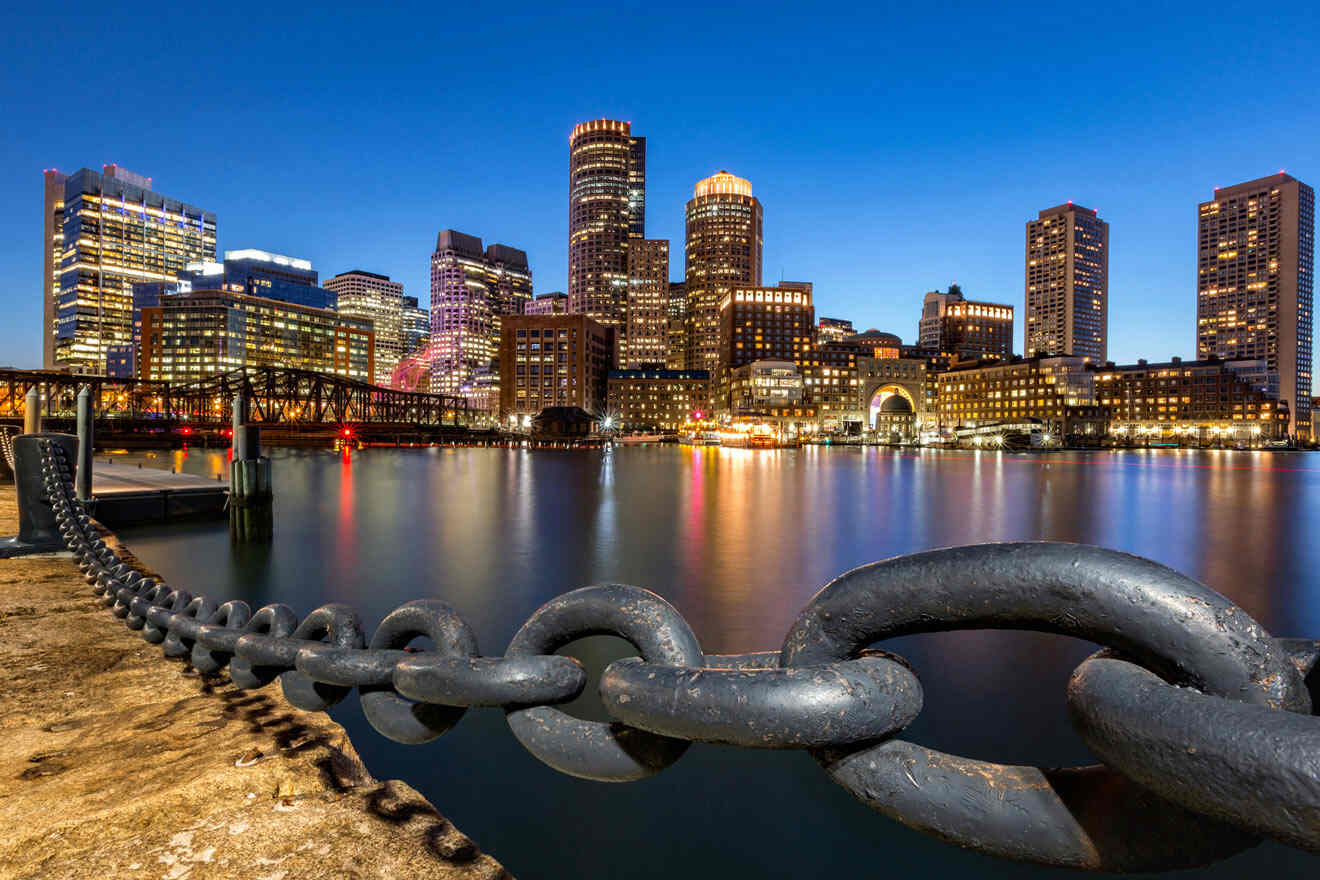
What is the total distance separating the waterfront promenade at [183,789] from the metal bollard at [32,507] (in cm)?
440

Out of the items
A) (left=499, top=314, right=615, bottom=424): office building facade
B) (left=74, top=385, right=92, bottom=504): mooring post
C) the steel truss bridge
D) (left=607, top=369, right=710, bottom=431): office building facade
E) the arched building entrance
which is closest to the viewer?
(left=74, top=385, right=92, bottom=504): mooring post

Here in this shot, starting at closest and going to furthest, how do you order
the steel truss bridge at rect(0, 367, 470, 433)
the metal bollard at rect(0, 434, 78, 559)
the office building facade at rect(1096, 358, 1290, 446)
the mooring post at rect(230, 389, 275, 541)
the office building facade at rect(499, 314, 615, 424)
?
the metal bollard at rect(0, 434, 78, 559), the mooring post at rect(230, 389, 275, 541), the steel truss bridge at rect(0, 367, 470, 433), the office building facade at rect(1096, 358, 1290, 446), the office building facade at rect(499, 314, 615, 424)

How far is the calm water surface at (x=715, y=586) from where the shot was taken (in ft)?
15.0

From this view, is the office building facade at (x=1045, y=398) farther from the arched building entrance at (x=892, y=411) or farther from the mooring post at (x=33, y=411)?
the mooring post at (x=33, y=411)

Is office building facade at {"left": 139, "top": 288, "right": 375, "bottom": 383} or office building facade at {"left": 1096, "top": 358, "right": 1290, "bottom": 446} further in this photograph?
office building facade at {"left": 139, "top": 288, "right": 375, "bottom": 383}

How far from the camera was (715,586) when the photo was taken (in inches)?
477

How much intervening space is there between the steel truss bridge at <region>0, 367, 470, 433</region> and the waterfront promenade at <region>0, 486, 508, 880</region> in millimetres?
98850

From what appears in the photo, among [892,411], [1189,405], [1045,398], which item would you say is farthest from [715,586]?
[1189,405]

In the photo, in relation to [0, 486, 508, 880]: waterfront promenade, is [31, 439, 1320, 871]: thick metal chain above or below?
above

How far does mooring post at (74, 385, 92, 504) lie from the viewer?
37.0ft

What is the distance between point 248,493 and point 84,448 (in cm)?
394

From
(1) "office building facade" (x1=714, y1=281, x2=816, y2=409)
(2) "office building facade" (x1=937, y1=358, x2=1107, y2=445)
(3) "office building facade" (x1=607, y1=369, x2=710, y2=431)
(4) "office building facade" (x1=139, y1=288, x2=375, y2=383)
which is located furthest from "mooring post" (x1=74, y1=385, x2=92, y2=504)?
(4) "office building facade" (x1=139, y1=288, x2=375, y2=383)

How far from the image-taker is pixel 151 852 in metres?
2.14

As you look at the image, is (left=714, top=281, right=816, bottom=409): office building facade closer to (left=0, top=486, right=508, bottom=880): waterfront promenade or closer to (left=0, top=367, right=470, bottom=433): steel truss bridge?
(left=0, top=367, right=470, bottom=433): steel truss bridge
